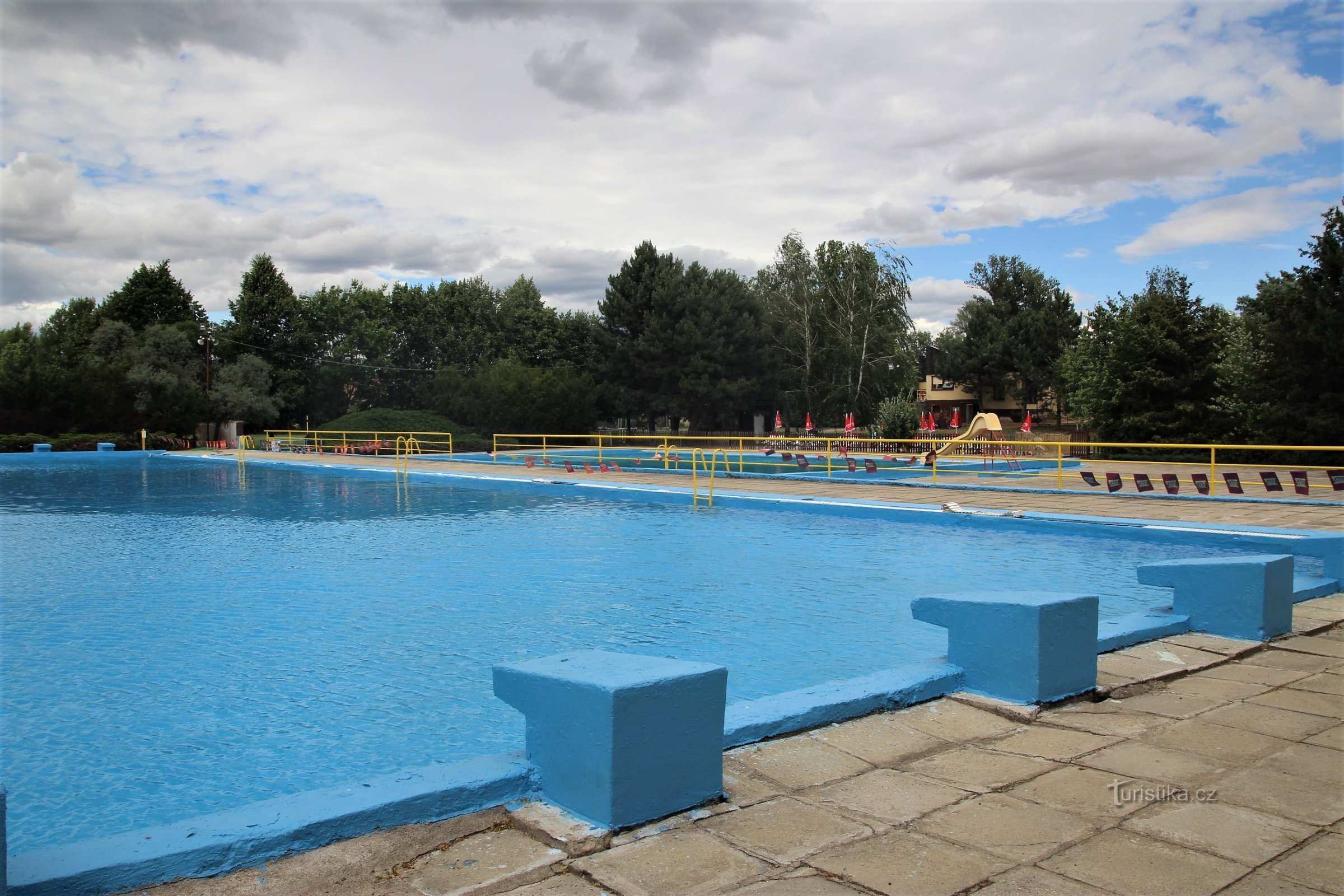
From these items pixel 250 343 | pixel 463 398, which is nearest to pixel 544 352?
pixel 463 398

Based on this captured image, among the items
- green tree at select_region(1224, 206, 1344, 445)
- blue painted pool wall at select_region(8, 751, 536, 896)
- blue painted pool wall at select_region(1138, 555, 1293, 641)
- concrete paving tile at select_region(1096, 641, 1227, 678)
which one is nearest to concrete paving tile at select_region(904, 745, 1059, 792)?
concrete paving tile at select_region(1096, 641, 1227, 678)

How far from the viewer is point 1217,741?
11.6ft

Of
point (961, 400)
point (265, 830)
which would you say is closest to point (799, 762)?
point (265, 830)

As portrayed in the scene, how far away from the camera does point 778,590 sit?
887 centimetres

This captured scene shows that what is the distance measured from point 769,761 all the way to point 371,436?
3574 centimetres

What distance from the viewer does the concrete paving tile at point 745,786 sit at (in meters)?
2.98

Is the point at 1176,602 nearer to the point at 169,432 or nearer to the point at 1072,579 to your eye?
the point at 1072,579

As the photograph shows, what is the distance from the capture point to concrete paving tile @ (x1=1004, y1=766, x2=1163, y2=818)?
9.50 ft

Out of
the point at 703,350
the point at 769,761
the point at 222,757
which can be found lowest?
the point at 222,757

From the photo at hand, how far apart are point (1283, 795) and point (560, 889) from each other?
2.40 meters

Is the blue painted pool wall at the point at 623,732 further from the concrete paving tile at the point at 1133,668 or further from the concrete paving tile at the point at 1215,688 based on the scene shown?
the concrete paving tile at the point at 1215,688

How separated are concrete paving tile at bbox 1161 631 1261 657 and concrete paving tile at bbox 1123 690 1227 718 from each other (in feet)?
3.03

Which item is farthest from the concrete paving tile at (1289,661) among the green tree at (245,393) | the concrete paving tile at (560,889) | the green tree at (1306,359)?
the green tree at (245,393)

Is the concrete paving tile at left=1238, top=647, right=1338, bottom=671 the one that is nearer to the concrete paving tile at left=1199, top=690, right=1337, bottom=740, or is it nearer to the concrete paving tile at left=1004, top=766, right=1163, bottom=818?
the concrete paving tile at left=1199, top=690, right=1337, bottom=740
